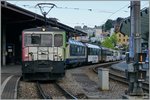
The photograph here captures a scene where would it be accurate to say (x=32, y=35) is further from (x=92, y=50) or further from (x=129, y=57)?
(x=92, y=50)

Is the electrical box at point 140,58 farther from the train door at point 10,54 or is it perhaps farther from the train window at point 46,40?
the train door at point 10,54

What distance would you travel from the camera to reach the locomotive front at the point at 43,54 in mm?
23609

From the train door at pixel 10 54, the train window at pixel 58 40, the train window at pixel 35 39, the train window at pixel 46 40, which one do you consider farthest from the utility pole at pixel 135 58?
the train door at pixel 10 54

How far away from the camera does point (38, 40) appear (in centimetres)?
2447

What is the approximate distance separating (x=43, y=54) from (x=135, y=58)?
11.5 meters

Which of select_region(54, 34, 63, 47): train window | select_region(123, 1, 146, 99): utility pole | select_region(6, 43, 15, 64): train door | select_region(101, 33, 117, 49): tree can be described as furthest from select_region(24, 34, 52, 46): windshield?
select_region(101, 33, 117, 49): tree

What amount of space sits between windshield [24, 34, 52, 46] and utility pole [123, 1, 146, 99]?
11437 mm

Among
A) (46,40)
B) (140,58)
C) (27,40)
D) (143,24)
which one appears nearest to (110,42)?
(46,40)

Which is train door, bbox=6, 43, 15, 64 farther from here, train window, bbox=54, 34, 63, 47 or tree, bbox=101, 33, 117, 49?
tree, bbox=101, 33, 117, 49

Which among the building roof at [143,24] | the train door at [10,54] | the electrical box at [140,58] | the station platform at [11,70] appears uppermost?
the building roof at [143,24]

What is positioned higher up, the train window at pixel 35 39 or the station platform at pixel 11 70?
the train window at pixel 35 39

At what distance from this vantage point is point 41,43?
2441cm

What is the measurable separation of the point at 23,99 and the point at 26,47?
852cm

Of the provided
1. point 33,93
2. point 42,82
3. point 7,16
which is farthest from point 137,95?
point 7,16
